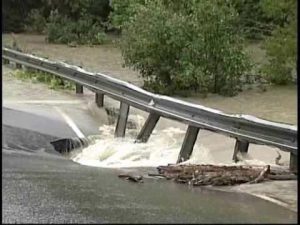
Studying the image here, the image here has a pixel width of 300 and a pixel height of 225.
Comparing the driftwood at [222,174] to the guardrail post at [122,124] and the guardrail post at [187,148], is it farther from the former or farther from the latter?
the guardrail post at [122,124]

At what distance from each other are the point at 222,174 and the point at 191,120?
2423 mm

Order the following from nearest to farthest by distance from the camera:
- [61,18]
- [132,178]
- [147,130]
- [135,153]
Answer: [132,178], [135,153], [147,130], [61,18]

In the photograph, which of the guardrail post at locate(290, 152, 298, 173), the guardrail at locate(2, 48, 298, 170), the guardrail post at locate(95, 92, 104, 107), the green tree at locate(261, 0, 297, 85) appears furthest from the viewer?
the green tree at locate(261, 0, 297, 85)

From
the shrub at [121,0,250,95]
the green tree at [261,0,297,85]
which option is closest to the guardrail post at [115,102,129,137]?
the shrub at [121,0,250,95]

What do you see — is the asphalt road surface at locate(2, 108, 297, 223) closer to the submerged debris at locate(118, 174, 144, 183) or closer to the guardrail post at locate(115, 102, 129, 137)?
the submerged debris at locate(118, 174, 144, 183)

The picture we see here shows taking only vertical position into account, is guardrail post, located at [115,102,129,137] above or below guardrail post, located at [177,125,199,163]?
below

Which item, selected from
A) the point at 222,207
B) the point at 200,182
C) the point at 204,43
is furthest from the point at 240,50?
the point at 222,207

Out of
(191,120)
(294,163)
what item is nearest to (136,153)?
(191,120)

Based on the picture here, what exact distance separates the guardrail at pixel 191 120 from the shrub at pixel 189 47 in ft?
11.9

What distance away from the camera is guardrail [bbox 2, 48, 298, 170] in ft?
30.7

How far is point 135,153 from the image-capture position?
11.4m

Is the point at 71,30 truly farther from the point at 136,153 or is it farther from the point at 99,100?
the point at 136,153

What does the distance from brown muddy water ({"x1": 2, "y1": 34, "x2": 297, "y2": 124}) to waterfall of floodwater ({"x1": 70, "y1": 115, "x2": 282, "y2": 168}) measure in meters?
3.91

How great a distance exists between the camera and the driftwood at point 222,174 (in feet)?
28.1
